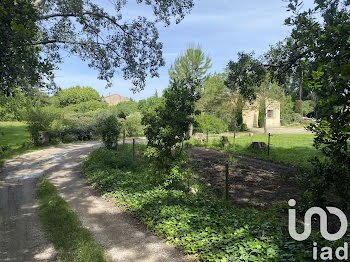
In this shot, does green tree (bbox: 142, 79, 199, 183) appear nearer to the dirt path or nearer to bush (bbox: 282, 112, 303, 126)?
the dirt path

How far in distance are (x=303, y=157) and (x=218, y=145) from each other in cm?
592

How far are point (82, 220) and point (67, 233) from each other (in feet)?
2.22

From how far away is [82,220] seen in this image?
18.1 ft

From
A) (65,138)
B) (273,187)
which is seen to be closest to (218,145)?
(273,187)

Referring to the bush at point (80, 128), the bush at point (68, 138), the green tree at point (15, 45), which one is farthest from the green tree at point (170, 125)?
the bush at point (80, 128)

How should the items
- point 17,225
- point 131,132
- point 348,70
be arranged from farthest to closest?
point 131,132
point 17,225
point 348,70

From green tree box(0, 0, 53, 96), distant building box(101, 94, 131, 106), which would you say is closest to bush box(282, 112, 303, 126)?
green tree box(0, 0, 53, 96)

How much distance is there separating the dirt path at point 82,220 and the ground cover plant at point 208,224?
10.8 inches

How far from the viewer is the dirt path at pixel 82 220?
13.6ft

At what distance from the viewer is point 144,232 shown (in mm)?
4941

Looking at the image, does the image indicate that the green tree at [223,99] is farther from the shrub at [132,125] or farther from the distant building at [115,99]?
the distant building at [115,99]

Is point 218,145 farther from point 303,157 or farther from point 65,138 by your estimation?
point 65,138

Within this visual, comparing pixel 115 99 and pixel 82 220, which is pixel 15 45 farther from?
pixel 115 99

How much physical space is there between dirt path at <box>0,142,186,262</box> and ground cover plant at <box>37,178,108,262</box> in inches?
5.9
